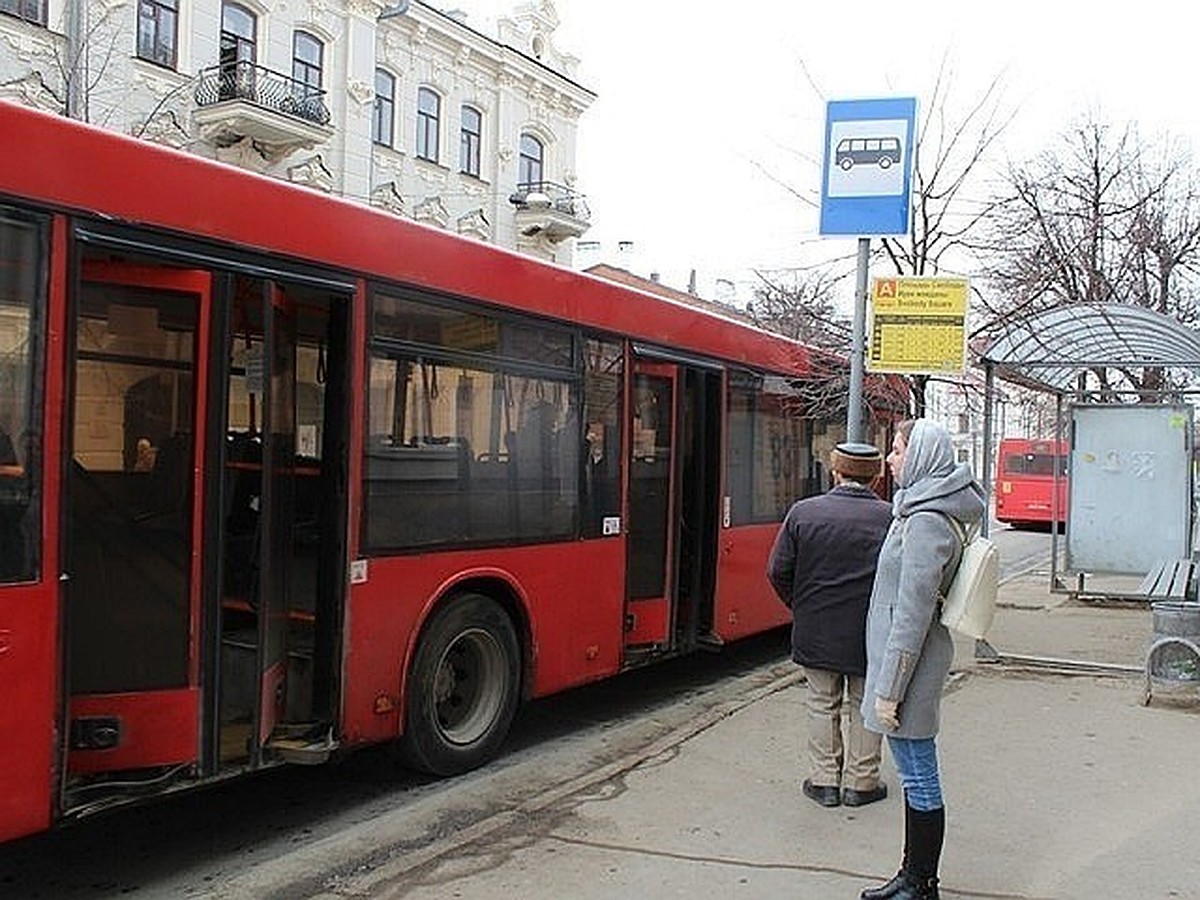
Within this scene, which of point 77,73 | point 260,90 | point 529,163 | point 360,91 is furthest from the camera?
point 529,163

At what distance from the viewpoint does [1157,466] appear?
13906mm

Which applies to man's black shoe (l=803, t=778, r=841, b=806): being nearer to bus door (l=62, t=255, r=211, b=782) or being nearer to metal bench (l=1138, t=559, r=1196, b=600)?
bus door (l=62, t=255, r=211, b=782)

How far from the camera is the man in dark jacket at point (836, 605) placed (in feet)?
19.2

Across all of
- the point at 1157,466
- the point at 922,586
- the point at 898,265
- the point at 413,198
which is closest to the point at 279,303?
the point at 922,586

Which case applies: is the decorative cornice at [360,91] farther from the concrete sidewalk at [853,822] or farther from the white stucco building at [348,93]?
the concrete sidewalk at [853,822]

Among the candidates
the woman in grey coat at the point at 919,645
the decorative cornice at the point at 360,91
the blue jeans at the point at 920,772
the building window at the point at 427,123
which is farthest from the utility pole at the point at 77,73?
the building window at the point at 427,123

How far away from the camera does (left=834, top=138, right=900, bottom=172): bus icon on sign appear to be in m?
7.63

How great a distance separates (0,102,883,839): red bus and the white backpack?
2.76m

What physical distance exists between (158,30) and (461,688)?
2115 centimetres

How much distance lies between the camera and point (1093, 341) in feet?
36.8

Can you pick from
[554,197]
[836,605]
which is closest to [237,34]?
[554,197]

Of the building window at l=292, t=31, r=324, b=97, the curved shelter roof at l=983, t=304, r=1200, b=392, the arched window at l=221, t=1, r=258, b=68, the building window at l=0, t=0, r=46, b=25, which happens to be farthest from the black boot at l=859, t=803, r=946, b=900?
the building window at l=292, t=31, r=324, b=97

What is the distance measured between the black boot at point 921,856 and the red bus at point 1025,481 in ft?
98.3

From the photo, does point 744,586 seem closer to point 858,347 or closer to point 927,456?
point 858,347
